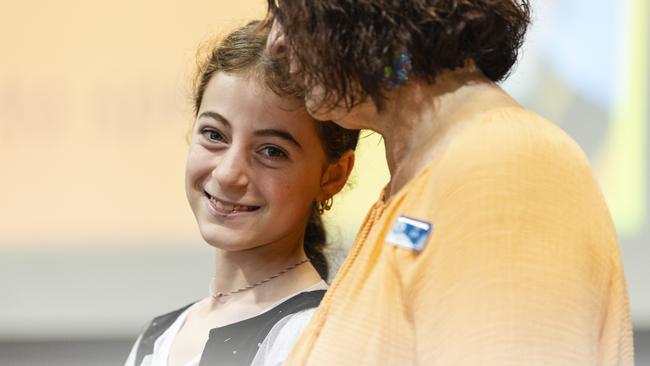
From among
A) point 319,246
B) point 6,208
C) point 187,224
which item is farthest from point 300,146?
point 6,208

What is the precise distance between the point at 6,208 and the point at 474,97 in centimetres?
169

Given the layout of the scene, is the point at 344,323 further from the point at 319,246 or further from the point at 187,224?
the point at 187,224

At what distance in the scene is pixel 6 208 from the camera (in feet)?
8.06

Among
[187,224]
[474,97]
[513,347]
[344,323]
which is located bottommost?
[513,347]

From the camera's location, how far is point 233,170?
143cm

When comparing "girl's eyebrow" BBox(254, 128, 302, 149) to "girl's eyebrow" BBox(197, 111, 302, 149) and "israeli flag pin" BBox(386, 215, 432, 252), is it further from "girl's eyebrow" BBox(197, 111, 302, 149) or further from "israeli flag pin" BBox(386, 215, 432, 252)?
"israeli flag pin" BBox(386, 215, 432, 252)

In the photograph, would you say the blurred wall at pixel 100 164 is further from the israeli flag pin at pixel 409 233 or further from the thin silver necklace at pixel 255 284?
the israeli flag pin at pixel 409 233

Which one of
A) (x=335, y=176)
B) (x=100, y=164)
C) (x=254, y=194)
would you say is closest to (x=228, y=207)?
(x=254, y=194)

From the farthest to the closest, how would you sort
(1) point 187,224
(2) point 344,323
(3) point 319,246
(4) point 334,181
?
(1) point 187,224
(3) point 319,246
(4) point 334,181
(2) point 344,323

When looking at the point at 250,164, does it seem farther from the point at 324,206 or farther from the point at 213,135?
the point at 324,206

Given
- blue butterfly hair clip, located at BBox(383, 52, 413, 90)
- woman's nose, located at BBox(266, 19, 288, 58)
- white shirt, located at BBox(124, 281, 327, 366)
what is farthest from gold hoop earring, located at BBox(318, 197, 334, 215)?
blue butterfly hair clip, located at BBox(383, 52, 413, 90)

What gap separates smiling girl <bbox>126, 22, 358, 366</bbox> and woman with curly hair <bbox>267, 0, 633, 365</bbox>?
283 mm

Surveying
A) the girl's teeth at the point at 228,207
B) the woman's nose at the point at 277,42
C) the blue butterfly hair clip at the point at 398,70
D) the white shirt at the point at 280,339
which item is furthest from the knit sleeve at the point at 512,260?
the girl's teeth at the point at 228,207

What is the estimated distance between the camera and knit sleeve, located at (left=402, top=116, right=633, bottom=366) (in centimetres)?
91
